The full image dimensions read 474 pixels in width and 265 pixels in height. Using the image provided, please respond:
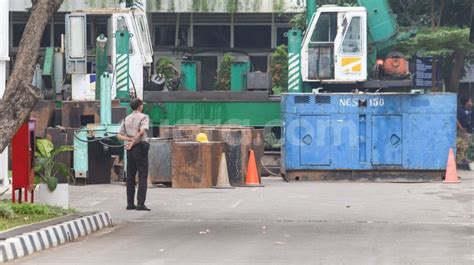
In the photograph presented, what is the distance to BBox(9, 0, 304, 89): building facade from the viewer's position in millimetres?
40625

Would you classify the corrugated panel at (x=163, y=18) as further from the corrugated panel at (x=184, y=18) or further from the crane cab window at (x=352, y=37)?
the crane cab window at (x=352, y=37)

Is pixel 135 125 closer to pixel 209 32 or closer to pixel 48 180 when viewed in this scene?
pixel 48 180

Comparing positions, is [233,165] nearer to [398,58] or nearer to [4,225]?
[398,58]

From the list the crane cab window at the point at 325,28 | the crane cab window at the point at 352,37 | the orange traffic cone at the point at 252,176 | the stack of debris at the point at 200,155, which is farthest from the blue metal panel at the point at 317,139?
the crane cab window at the point at 325,28

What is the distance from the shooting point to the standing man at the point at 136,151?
697 inches

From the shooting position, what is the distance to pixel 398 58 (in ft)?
94.8

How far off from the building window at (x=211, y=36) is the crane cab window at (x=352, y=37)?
48.7ft

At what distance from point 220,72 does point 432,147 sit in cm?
1294

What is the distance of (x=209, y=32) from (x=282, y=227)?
2763cm

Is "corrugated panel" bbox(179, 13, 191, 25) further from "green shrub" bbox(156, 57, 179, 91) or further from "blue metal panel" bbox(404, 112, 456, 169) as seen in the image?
"blue metal panel" bbox(404, 112, 456, 169)

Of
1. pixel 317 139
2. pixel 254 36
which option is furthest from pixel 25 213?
pixel 254 36

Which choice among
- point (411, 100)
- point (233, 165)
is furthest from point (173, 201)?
point (411, 100)

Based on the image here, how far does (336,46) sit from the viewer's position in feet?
91.1

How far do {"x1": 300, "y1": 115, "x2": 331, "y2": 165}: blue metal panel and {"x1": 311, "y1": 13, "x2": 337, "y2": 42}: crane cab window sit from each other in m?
3.33
